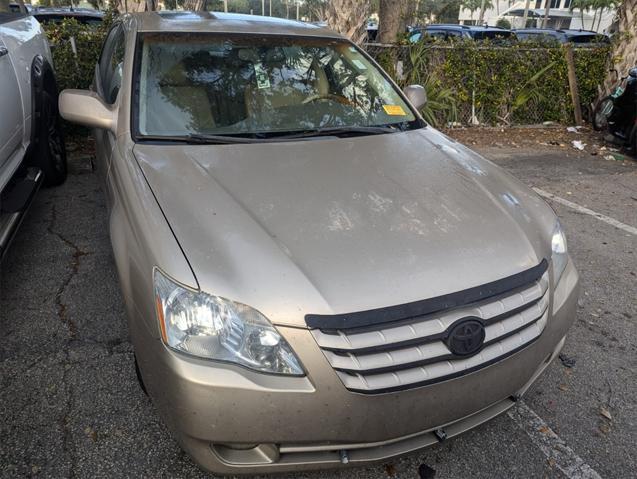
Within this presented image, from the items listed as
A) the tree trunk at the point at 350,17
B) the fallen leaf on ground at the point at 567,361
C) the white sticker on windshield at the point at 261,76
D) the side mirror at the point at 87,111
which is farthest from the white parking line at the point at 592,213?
the side mirror at the point at 87,111

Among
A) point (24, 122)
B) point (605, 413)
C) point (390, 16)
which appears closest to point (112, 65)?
point (24, 122)

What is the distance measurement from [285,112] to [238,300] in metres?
1.56

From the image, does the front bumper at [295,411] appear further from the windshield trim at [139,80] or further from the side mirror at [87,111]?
the side mirror at [87,111]

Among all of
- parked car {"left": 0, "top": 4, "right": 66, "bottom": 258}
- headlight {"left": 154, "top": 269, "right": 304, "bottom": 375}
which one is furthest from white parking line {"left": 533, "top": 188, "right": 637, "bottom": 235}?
parked car {"left": 0, "top": 4, "right": 66, "bottom": 258}

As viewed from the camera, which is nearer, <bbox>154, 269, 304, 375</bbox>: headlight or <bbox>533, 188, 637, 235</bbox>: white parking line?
<bbox>154, 269, 304, 375</bbox>: headlight

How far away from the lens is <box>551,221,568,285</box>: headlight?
2.08m

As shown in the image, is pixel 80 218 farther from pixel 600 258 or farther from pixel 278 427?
pixel 600 258

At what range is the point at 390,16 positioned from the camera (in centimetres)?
1050

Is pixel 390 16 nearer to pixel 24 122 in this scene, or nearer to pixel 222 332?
pixel 24 122

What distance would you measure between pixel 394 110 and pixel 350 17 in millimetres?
4510

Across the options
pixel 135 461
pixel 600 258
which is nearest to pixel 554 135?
pixel 600 258

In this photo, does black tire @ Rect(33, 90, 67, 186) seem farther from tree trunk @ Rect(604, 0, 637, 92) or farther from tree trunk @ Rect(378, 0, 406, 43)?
tree trunk @ Rect(604, 0, 637, 92)

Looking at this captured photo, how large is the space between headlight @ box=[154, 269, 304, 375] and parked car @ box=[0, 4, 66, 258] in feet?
5.87

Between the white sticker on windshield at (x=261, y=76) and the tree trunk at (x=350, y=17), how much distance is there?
4381mm
